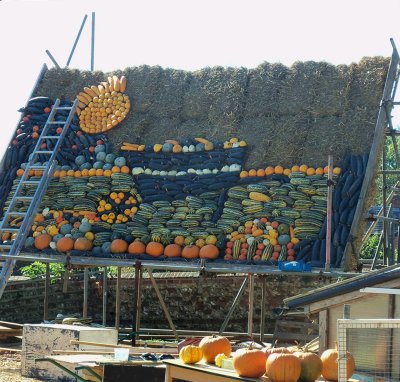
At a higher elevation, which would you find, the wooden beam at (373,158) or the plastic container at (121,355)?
the wooden beam at (373,158)

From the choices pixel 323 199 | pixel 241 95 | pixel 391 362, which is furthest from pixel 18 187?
pixel 391 362

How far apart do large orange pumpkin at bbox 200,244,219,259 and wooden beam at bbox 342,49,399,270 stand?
2.13m

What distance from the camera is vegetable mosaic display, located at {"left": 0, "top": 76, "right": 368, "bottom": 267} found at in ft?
53.3

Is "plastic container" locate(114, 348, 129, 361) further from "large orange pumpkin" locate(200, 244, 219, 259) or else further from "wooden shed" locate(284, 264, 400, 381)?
"large orange pumpkin" locate(200, 244, 219, 259)

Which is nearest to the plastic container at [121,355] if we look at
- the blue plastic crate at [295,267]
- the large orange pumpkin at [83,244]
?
the blue plastic crate at [295,267]

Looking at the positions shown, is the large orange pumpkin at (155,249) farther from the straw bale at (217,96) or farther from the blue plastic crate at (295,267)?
the straw bale at (217,96)

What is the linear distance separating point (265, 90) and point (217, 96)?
0.94 m

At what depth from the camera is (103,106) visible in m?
19.6

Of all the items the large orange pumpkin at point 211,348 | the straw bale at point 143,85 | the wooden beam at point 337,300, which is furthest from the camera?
the straw bale at point 143,85

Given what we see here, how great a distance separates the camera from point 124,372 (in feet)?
35.7

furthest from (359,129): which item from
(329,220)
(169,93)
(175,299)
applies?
(175,299)

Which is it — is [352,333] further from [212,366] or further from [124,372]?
[124,372]

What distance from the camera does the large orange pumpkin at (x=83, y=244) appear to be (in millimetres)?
17422

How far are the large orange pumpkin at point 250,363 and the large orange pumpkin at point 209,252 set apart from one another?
6.96 m
